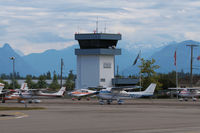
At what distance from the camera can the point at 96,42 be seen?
98688mm

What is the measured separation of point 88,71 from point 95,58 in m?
3.53

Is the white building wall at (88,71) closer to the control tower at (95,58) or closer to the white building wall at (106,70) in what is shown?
the control tower at (95,58)

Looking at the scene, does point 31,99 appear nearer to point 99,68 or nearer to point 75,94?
point 75,94

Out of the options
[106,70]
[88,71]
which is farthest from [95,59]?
[106,70]

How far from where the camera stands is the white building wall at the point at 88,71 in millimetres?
99500

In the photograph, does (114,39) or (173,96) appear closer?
(173,96)

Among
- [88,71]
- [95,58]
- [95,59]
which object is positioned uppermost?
[95,58]

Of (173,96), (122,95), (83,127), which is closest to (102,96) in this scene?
(122,95)

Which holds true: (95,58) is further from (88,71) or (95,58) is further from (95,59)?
(88,71)

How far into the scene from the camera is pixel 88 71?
330 feet

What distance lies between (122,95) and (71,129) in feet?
121

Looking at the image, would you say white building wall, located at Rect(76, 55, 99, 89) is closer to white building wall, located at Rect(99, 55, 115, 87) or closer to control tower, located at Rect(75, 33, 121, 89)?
control tower, located at Rect(75, 33, 121, 89)

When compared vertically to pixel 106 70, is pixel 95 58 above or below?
above

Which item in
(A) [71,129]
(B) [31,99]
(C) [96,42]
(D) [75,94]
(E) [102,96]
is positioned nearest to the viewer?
(A) [71,129]
